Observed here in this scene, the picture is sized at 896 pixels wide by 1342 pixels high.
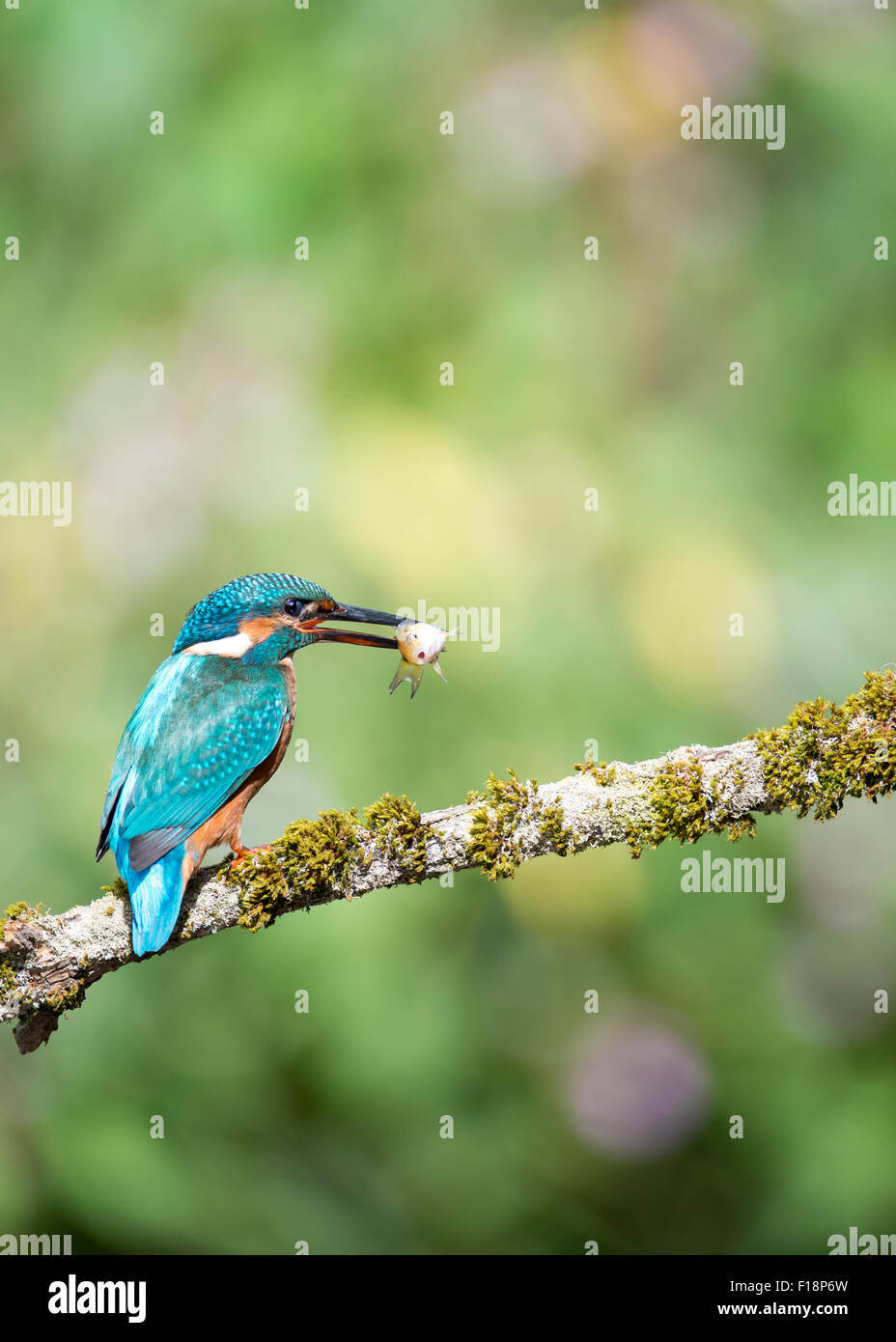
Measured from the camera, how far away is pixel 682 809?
8.14ft

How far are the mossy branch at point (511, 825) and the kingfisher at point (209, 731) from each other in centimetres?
17

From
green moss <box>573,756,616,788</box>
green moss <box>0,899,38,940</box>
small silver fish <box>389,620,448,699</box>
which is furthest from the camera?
small silver fish <box>389,620,448,699</box>

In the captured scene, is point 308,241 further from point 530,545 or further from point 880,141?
point 880,141

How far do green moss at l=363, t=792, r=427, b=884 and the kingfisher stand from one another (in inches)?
14.9

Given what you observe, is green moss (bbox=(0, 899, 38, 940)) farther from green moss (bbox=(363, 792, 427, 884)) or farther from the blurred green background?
the blurred green background

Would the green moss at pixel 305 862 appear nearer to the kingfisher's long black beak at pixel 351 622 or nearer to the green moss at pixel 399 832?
the green moss at pixel 399 832

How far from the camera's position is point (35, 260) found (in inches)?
212

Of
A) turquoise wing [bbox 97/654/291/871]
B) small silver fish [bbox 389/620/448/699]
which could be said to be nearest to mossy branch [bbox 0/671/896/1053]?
turquoise wing [bbox 97/654/291/871]

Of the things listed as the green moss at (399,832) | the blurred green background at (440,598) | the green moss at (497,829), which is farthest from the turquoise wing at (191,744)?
the blurred green background at (440,598)

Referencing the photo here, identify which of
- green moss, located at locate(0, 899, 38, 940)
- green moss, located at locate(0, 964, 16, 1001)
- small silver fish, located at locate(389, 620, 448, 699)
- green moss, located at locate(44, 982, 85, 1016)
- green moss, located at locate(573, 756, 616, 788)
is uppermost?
small silver fish, located at locate(389, 620, 448, 699)

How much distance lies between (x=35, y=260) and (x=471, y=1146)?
3.77 metres

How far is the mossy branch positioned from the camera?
2.44 m

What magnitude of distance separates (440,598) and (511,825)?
7.61 ft

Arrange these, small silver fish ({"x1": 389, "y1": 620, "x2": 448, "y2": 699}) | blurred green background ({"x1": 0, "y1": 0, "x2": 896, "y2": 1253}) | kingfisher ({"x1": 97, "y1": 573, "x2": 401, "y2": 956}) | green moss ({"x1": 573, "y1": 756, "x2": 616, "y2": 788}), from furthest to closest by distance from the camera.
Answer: blurred green background ({"x1": 0, "y1": 0, "x2": 896, "y2": 1253}) → small silver fish ({"x1": 389, "y1": 620, "x2": 448, "y2": 699}) → kingfisher ({"x1": 97, "y1": 573, "x2": 401, "y2": 956}) → green moss ({"x1": 573, "y1": 756, "x2": 616, "y2": 788})
